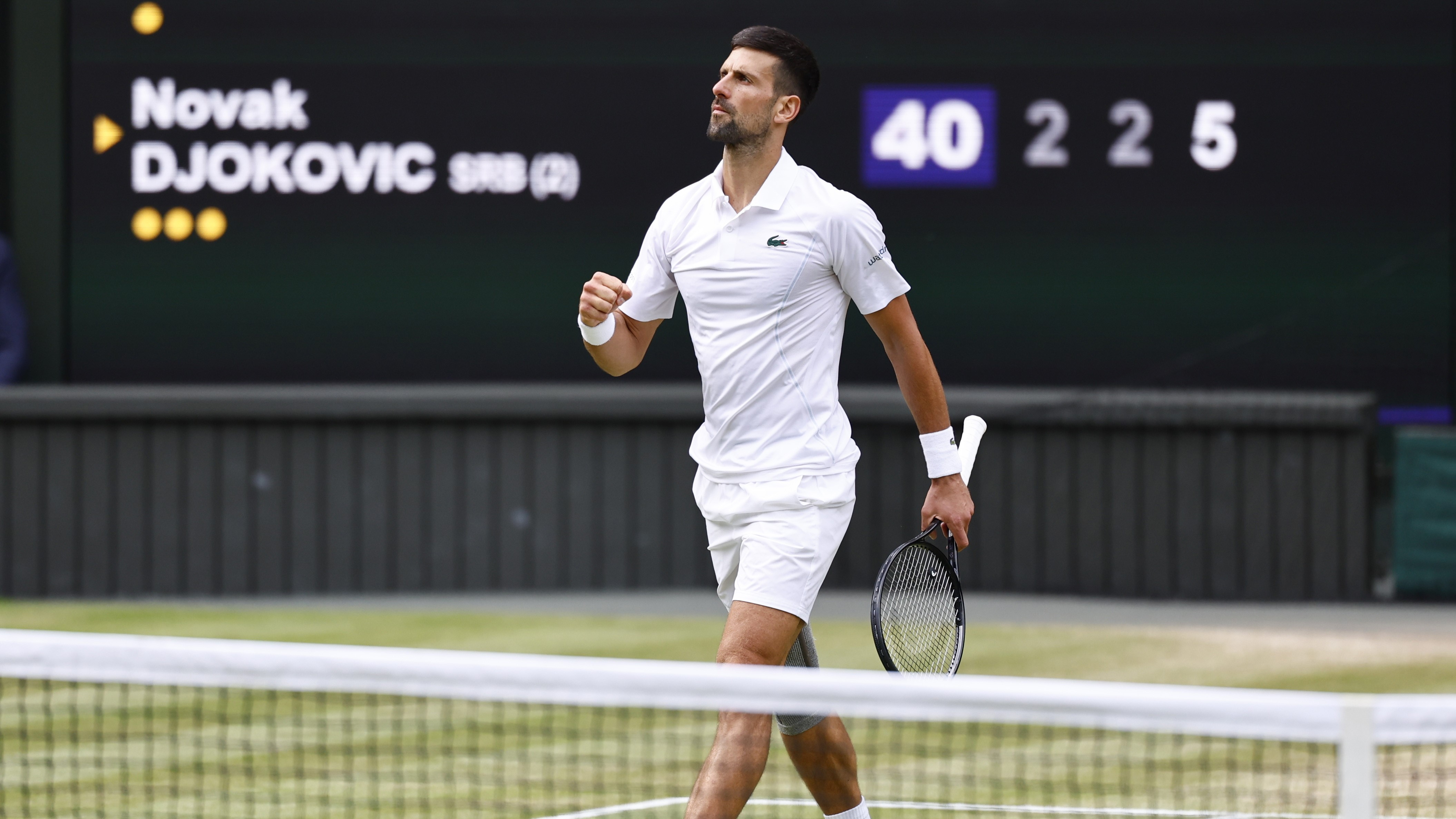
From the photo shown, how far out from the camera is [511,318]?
920 cm

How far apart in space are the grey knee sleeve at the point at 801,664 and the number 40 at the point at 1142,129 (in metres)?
5.52

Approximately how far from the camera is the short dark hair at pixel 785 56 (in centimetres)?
375

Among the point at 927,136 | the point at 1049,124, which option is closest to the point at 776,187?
the point at 927,136

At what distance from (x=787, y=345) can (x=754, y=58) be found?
605mm

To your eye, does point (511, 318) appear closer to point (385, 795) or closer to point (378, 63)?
point (378, 63)

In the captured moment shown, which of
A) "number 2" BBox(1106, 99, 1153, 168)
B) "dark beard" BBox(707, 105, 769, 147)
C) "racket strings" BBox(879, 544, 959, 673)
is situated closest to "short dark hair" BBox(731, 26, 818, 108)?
"dark beard" BBox(707, 105, 769, 147)

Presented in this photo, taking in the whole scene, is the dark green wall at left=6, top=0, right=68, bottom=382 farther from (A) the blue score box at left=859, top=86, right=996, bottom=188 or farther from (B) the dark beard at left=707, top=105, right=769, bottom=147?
(B) the dark beard at left=707, top=105, right=769, bottom=147

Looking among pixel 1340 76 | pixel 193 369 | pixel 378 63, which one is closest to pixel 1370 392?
pixel 1340 76

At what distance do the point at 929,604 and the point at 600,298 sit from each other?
1027 mm

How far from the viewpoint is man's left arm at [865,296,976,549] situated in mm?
3809

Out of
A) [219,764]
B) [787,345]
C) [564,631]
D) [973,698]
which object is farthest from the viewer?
[564,631]

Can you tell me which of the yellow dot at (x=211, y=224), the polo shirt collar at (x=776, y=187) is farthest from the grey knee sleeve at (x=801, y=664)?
the yellow dot at (x=211, y=224)

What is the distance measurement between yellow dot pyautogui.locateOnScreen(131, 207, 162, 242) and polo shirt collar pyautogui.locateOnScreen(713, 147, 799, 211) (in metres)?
6.05

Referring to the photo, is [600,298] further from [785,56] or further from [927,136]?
[927,136]
